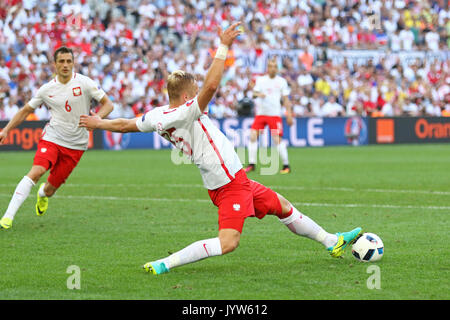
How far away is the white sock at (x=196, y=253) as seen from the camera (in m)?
6.82

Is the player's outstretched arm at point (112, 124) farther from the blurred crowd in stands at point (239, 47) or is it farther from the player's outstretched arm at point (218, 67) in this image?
the blurred crowd in stands at point (239, 47)

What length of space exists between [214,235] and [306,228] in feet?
6.56

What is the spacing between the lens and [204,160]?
7094 millimetres

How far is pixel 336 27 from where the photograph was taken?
34812 millimetres

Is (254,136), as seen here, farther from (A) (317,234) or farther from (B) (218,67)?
(B) (218,67)

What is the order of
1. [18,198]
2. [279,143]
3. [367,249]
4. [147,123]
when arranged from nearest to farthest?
[147,123] < [367,249] < [18,198] < [279,143]

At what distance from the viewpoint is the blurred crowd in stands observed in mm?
28094

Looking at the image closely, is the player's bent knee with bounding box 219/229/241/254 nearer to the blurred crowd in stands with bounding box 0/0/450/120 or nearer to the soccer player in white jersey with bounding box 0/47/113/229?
the soccer player in white jersey with bounding box 0/47/113/229

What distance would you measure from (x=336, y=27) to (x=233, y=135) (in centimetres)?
957

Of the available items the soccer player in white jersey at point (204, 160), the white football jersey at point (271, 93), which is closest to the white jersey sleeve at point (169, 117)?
the soccer player in white jersey at point (204, 160)

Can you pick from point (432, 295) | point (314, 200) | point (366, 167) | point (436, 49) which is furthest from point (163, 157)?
point (432, 295)

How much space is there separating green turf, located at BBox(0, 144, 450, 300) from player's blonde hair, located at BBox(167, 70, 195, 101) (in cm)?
160

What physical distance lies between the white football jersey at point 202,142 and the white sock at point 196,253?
1.91 feet

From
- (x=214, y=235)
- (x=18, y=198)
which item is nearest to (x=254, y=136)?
(x=18, y=198)
